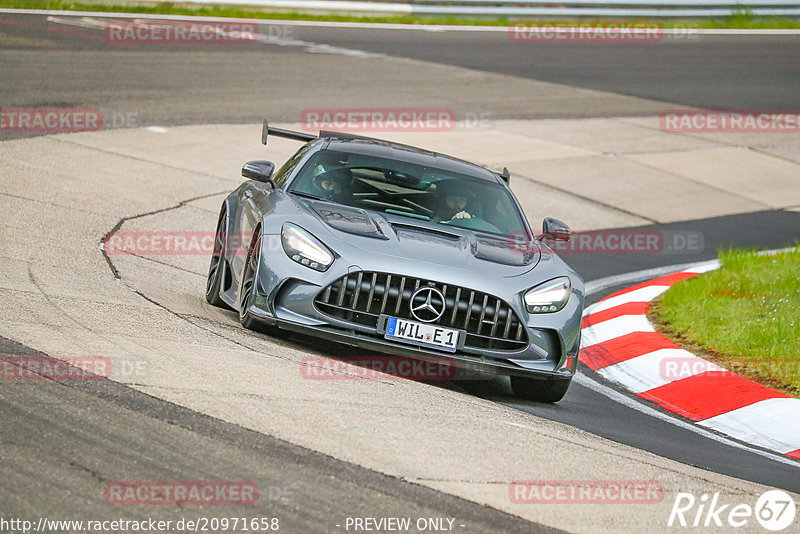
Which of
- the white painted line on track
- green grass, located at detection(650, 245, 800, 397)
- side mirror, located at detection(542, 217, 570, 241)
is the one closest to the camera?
side mirror, located at detection(542, 217, 570, 241)

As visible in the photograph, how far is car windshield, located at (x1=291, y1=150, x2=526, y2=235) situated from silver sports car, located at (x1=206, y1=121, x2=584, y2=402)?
0.01m

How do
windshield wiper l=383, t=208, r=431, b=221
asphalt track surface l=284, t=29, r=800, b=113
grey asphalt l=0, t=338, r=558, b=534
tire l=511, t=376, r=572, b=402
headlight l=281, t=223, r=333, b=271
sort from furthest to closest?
1. asphalt track surface l=284, t=29, r=800, b=113
2. windshield wiper l=383, t=208, r=431, b=221
3. tire l=511, t=376, r=572, b=402
4. headlight l=281, t=223, r=333, b=271
5. grey asphalt l=0, t=338, r=558, b=534

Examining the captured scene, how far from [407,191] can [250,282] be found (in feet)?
5.06

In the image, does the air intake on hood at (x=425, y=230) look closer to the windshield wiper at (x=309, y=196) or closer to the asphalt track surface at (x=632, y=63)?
the windshield wiper at (x=309, y=196)

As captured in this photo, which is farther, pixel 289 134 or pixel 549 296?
pixel 289 134

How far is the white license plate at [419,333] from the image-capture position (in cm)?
668

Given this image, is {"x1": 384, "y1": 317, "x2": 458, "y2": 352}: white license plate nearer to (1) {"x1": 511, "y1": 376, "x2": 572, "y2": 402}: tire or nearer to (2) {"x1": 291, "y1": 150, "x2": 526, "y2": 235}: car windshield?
(1) {"x1": 511, "y1": 376, "x2": 572, "y2": 402}: tire

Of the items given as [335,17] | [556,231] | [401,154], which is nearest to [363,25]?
[335,17]

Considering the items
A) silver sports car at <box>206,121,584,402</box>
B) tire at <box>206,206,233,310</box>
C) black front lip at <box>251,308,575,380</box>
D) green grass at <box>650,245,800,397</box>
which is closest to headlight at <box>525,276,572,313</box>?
silver sports car at <box>206,121,584,402</box>

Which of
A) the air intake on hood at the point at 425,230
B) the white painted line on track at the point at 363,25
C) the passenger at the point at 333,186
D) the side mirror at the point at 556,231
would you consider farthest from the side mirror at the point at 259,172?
the white painted line on track at the point at 363,25

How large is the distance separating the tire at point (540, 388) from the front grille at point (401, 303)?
557mm

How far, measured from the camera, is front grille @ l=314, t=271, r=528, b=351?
6723 mm

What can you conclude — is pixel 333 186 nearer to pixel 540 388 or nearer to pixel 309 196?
pixel 309 196

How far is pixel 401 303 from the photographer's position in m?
6.72
